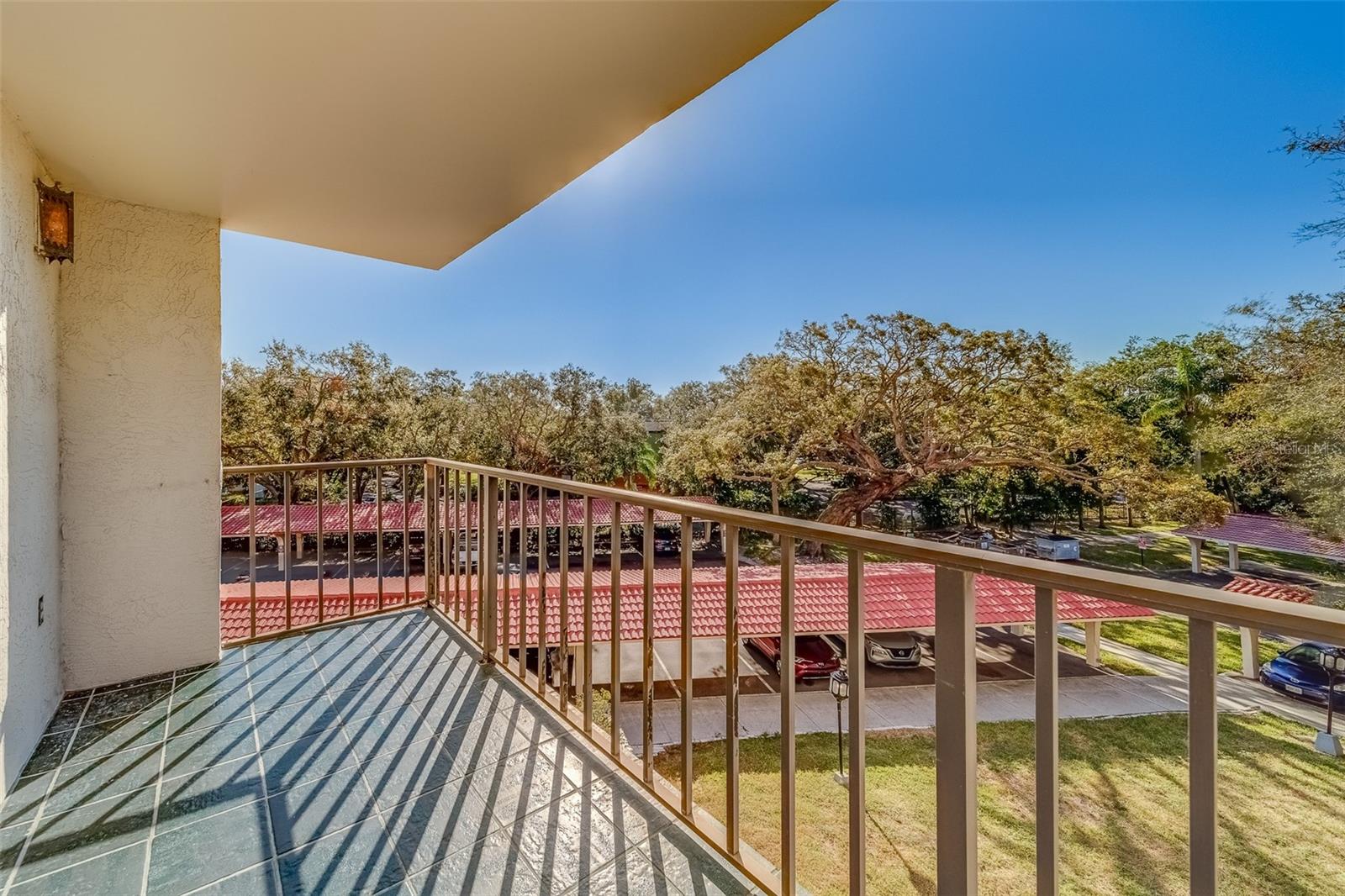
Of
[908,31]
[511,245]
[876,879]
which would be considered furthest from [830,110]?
[876,879]

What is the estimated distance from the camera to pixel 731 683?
1.41 meters

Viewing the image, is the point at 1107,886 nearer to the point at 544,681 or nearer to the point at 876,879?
the point at 876,879

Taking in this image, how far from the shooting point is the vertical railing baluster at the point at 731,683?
1398 mm

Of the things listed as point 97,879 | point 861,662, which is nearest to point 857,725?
point 861,662

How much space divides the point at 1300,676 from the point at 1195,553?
13.5m

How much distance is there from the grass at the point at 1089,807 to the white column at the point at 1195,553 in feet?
32.8

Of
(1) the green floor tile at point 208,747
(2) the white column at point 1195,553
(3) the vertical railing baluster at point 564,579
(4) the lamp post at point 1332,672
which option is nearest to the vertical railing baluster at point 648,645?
(3) the vertical railing baluster at point 564,579

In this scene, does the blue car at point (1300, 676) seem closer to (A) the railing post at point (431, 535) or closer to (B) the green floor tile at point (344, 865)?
(B) the green floor tile at point (344, 865)

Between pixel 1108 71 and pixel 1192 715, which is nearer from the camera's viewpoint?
pixel 1192 715

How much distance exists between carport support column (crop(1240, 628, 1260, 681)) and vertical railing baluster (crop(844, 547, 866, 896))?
1.89 feet

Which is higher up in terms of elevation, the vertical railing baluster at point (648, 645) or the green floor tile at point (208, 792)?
the vertical railing baluster at point (648, 645)

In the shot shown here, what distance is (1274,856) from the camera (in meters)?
1.01

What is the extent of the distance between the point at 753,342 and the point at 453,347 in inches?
415

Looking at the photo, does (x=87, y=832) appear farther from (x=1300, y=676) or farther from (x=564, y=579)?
(x=1300, y=676)
